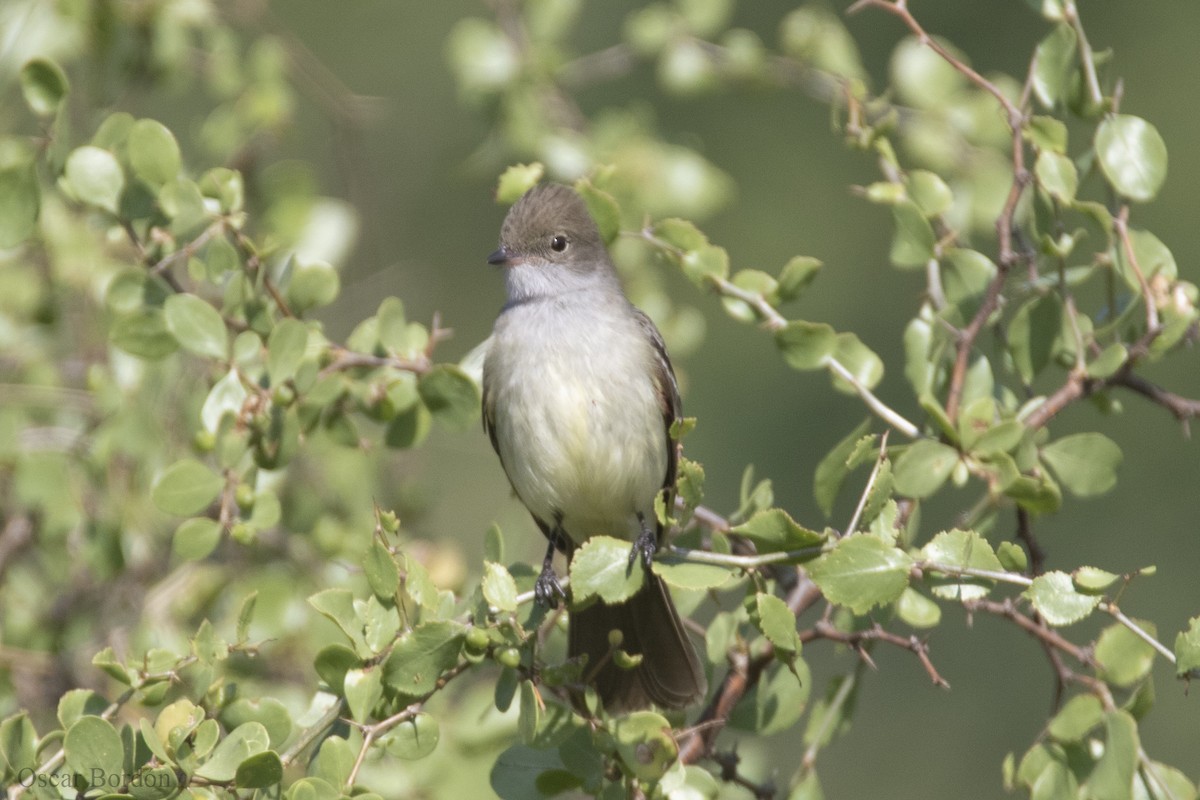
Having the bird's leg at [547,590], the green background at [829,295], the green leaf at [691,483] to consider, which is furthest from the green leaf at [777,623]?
the green background at [829,295]

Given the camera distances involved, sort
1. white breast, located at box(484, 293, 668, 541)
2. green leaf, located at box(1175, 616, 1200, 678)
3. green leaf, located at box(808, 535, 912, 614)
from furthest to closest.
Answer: white breast, located at box(484, 293, 668, 541)
green leaf, located at box(808, 535, 912, 614)
green leaf, located at box(1175, 616, 1200, 678)

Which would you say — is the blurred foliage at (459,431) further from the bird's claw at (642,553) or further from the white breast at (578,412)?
the white breast at (578,412)

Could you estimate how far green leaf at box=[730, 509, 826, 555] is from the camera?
2342 millimetres

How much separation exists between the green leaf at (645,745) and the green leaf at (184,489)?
1013 millimetres

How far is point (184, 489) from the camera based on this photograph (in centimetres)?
→ 293

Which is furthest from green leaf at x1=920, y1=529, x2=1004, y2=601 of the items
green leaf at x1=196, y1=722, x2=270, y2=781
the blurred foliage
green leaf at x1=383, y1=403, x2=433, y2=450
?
green leaf at x1=383, y1=403, x2=433, y2=450

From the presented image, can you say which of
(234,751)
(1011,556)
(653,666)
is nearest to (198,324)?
(234,751)

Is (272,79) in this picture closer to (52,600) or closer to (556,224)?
(556,224)

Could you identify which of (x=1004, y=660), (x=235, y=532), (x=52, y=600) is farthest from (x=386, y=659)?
(x=1004, y=660)

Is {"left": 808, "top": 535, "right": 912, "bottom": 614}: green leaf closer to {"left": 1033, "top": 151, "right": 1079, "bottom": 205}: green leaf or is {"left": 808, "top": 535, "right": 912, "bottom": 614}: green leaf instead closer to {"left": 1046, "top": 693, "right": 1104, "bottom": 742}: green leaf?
{"left": 1046, "top": 693, "right": 1104, "bottom": 742}: green leaf

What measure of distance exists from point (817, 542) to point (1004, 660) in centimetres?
633

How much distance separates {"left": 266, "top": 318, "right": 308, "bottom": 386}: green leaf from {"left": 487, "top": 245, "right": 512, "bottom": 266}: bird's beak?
1370 millimetres

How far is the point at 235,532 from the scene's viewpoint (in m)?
2.87

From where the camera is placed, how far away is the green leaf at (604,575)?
8.25 feet
